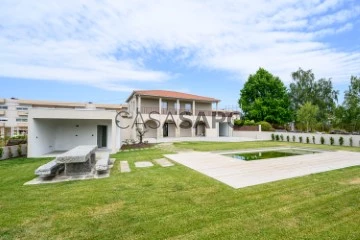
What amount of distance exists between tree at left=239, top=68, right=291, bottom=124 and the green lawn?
30492 mm

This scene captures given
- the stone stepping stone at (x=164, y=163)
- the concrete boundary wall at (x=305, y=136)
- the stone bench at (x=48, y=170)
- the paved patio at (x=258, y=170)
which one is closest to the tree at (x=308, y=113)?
the concrete boundary wall at (x=305, y=136)

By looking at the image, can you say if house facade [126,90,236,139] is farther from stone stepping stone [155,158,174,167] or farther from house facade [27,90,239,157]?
stone stepping stone [155,158,174,167]

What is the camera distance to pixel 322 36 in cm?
1836

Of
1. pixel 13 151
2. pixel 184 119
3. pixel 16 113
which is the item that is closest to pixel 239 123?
pixel 184 119

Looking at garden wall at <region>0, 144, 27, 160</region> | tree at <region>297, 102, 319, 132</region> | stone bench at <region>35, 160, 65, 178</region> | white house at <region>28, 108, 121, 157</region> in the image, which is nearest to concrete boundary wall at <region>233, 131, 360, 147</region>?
tree at <region>297, 102, 319, 132</region>

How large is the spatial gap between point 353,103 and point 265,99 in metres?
12.2

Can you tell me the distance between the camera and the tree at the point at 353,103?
28219mm

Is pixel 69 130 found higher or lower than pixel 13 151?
higher

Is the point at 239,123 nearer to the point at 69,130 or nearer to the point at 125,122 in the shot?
the point at 125,122

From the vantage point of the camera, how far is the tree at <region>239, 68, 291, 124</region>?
119 feet

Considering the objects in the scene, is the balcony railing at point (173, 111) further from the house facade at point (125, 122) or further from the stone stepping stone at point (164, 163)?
the stone stepping stone at point (164, 163)

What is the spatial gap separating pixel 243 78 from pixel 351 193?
38.4 meters

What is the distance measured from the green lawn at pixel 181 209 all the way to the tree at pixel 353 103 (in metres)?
27.7

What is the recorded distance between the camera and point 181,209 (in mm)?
4781
